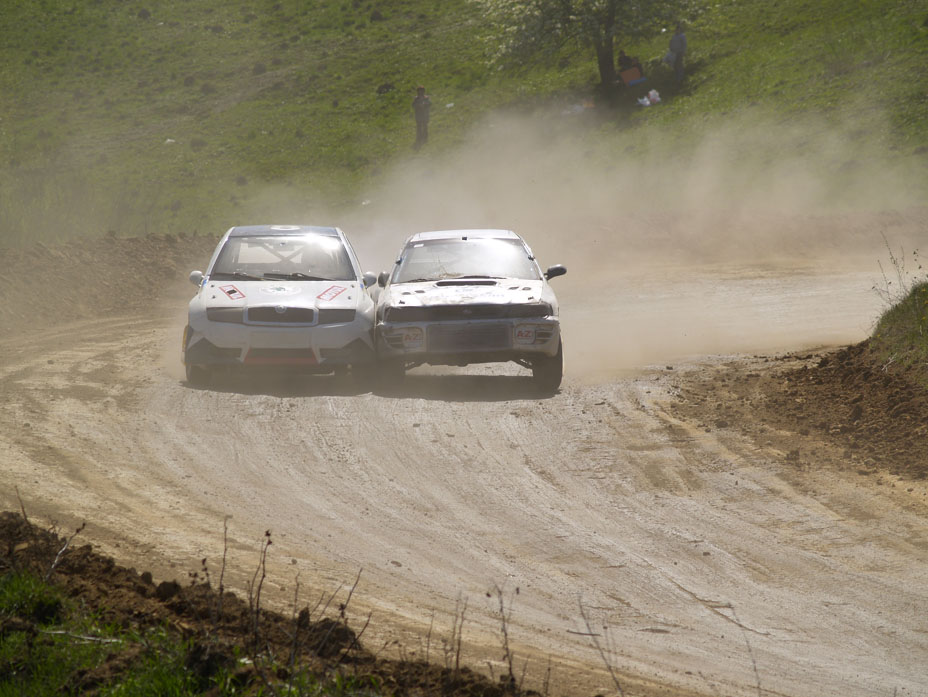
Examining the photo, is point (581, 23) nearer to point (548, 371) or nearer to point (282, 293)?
point (282, 293)

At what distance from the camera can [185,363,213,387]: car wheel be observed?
41.4 ft

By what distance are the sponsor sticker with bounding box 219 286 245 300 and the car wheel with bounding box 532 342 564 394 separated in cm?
343

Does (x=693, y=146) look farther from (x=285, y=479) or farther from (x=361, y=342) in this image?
(x=285, y=479)

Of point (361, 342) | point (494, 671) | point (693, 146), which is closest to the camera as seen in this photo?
point (494, 671)

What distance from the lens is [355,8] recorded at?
195 ft

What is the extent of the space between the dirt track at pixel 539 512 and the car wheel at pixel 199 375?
0.57 ft

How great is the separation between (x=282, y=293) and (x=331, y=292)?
0.58 metres

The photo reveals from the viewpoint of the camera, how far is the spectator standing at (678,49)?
4206 cm

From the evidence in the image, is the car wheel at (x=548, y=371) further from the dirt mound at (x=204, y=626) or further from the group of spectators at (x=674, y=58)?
the group of spectators at (x=674, y=58)

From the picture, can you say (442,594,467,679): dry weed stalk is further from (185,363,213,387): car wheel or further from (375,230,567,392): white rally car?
(185,363,213,387): car wheel

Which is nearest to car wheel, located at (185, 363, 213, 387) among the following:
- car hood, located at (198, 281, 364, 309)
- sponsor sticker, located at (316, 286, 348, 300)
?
car hood, located at (198, 281, 364, 309)

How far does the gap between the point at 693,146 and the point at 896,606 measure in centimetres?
3290

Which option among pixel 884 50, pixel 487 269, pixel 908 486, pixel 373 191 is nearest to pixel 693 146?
pixel 884 50

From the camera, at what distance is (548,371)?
1256 cm
